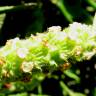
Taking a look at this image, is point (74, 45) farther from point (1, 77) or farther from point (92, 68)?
point (92, 68)

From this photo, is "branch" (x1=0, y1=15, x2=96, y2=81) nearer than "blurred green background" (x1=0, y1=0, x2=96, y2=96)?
Yes

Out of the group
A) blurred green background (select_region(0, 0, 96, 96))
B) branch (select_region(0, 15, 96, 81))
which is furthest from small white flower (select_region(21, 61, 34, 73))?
blurred green background (select_region(0, 0, 96, 96))

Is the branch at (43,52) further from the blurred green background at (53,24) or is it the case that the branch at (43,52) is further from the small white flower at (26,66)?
the blurred green background at (53,24)

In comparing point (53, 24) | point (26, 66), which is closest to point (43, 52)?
point (26, 66)

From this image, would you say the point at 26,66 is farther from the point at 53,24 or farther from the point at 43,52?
the point at 53,24

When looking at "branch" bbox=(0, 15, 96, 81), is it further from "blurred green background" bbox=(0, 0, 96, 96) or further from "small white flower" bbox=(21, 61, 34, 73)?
"blurred green background" bbox=(0, 0, 96, 96)

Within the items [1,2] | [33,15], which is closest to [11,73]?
[1,2]
